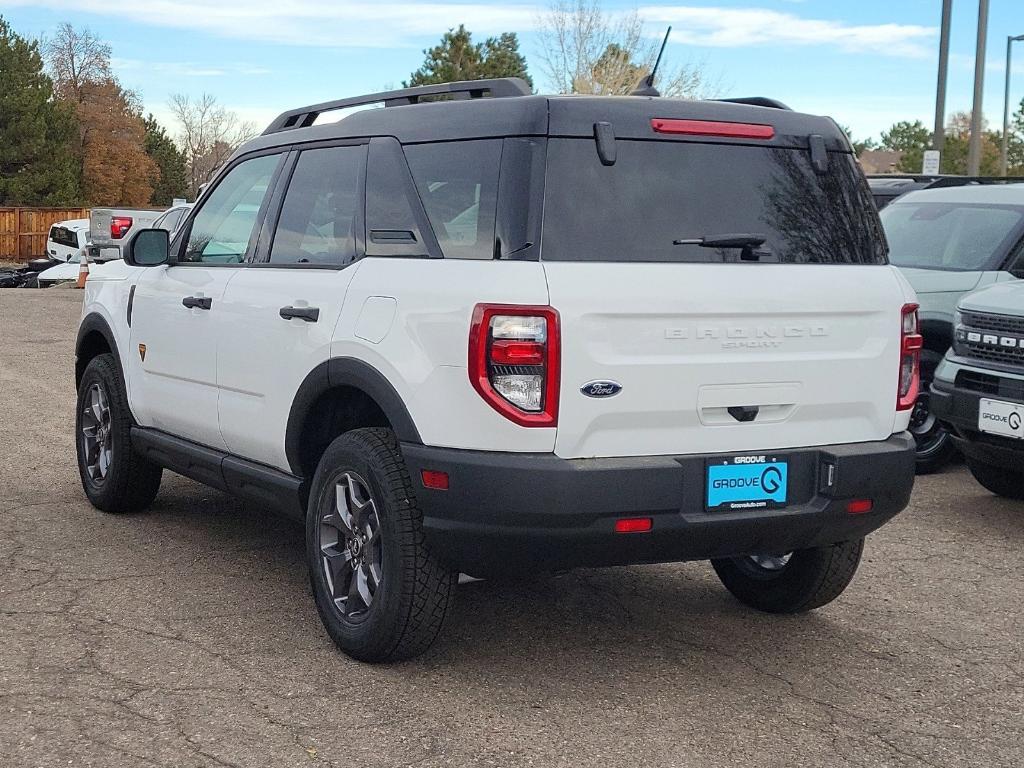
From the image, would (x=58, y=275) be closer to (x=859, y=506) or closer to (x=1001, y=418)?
(x=1001, y=418)

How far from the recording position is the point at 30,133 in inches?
2301

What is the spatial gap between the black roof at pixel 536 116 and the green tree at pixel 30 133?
57595 mm

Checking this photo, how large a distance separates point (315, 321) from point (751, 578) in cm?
208

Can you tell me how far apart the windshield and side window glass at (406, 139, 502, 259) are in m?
5.36

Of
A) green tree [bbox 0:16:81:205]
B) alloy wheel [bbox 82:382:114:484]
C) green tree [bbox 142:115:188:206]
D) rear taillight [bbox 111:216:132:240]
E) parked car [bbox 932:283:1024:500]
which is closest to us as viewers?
alloy wheel [bbox 82:382:114:484]

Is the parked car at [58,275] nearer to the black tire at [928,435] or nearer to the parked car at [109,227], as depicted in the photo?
the parked car at [109,227]

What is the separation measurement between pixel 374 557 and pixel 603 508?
948 millimetres

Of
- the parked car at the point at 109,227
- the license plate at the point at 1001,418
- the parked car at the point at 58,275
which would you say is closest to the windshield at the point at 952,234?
the license plate at the point at 1001,418

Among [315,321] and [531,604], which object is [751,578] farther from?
[315,321]

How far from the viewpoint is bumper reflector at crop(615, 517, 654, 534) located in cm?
406

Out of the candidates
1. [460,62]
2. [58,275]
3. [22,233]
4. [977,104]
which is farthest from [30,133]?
[977,104]

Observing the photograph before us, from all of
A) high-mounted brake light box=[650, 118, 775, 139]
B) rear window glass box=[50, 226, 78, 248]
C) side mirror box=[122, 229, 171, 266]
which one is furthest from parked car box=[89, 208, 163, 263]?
high-mounted brake light box=[650, 118, 775, 139]

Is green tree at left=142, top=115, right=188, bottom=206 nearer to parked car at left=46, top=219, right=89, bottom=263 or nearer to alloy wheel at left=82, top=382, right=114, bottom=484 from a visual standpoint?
parked car at left=46, top=219, right=89, bottom=263

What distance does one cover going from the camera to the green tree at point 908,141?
283ft
